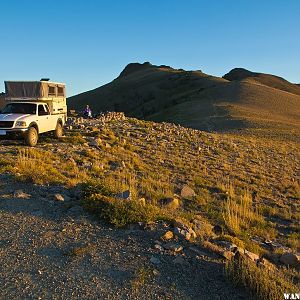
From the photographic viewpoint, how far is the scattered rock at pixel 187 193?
14495 mm

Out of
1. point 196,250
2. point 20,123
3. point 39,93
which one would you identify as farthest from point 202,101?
point 196,250

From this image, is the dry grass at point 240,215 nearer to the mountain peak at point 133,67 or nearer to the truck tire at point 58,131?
the truck tire at point 58,131

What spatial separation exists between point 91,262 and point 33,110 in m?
13.6

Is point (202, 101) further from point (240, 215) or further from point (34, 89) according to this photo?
point (240, 215)

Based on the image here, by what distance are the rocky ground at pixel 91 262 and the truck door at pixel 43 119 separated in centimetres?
1048

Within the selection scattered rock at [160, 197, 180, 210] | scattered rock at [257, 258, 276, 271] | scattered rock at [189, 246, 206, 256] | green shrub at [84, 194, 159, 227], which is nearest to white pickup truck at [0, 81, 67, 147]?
scattered rock at [160, 197, 180, 210]

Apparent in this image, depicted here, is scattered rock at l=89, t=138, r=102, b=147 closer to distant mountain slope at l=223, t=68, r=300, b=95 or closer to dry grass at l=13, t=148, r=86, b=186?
dry grass at l=13, t=148, r=86, b=186

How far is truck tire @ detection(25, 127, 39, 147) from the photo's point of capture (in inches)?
704

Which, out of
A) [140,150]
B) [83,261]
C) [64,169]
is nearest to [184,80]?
[140,150]

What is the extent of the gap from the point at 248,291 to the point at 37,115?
578 inches

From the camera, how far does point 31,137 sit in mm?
18109

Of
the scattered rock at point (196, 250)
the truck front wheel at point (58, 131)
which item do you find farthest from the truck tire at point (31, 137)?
the scattered rock at point (196, 250)

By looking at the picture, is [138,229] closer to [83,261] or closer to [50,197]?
[83,261]

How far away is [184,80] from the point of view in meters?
118
